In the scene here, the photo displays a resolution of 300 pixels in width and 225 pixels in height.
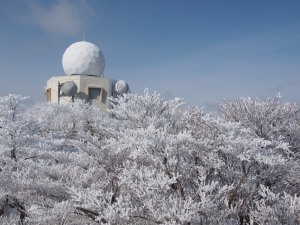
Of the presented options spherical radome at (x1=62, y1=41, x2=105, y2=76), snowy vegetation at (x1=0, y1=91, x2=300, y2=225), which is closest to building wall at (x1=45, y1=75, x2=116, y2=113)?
spherical radome at (x1=62, y1=41, x2=105, y2=76)

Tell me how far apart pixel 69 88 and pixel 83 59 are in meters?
3.61

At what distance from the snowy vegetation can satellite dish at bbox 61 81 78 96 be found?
1583 cm

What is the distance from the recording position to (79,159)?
11719 mm

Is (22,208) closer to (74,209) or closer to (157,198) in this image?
(74,209)

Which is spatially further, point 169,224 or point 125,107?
point 125,107

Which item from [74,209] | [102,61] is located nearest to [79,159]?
[74,209]

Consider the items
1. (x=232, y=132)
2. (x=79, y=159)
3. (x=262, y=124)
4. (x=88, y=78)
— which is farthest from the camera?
(x=88, y=78)

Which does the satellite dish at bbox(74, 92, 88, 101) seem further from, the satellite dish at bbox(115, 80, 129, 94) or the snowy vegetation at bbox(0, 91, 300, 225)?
the snowy vegetation at bbox(0, 91, 300, 225)

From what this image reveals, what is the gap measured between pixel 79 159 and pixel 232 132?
18.5ft

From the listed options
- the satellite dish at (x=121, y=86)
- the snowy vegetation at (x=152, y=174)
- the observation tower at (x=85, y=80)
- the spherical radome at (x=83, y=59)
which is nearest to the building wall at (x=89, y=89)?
the observation tower at (x=85, y=80)

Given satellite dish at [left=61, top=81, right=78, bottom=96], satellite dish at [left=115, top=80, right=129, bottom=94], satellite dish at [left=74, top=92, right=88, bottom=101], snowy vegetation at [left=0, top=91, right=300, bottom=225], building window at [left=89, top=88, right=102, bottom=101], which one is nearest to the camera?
snowy vegetation at [left=0, top=91, right=300, bottom=225]

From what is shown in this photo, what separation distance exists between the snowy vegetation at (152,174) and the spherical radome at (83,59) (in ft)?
59.7

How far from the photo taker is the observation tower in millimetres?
30609

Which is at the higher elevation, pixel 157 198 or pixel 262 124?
pixel 262 124
